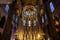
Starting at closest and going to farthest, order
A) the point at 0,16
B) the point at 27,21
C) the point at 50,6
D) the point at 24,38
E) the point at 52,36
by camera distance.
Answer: the point at 52,36 < the point at 0,16 < the point at 50,6 < the point at 24,38 < the point at 27,21

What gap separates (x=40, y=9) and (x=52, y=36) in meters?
6.46

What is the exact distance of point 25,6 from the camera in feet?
49.0

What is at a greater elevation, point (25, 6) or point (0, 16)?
point (25, 6)

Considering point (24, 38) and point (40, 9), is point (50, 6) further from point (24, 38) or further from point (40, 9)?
point (24, 38)

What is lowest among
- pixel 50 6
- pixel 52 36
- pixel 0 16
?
pixel 52 36

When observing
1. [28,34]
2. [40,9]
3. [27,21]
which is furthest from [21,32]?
[40,9]

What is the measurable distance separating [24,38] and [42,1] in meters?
3.84

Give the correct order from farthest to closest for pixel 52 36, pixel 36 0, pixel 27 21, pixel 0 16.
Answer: pixel 27 21 < pixel 36 0 < pixel 0 16 < pixel 52 36

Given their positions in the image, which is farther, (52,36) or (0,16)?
(0,16)

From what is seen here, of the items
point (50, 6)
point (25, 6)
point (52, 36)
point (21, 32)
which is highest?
point (25, 6)

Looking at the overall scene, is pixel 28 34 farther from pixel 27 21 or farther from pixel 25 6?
pixel 25 6

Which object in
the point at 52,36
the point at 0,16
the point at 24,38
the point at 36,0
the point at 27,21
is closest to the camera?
the point at 52,36

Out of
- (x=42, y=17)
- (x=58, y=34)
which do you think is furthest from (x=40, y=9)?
(x=58, y=34)

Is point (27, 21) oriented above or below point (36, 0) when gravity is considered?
below
